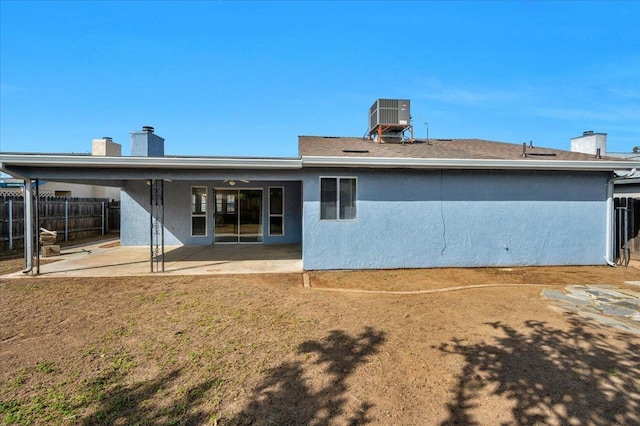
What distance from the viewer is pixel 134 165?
7.40 metres

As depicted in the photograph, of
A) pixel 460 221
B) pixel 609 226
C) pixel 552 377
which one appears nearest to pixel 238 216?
pixel 460 221

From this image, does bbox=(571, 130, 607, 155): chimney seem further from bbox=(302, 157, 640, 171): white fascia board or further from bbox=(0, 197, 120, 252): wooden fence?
bbox=(0, 197, 120, 252): wooden fence

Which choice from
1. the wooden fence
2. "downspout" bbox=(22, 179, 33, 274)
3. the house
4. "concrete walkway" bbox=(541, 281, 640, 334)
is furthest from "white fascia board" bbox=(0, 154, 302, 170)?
"concrete walkway" bbox=(541, 281, 640, 334)

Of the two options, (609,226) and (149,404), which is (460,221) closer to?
(609,226)

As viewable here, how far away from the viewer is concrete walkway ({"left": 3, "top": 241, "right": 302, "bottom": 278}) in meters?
8.02

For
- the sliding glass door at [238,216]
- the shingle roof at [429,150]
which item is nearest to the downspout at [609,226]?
the shingle roof at [429,150]

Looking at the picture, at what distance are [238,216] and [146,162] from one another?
571cm

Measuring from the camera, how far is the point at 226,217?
1285cm

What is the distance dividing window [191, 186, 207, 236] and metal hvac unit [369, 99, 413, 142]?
7.22m

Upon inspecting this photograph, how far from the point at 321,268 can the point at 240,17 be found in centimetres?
864

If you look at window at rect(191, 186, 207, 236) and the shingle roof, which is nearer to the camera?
the shingle roof

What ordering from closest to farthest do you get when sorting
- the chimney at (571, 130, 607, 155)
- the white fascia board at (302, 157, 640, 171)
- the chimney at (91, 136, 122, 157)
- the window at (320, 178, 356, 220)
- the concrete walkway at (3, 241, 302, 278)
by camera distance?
the white fascia board at (302, 157, 640, 171)
the concrete walkway at (3, 241, 302, 278)
the window at (320, 178, 356, 220)
the chimney at (571, 130, 607, 155)
the chimney at (91, 136, 122, 157)

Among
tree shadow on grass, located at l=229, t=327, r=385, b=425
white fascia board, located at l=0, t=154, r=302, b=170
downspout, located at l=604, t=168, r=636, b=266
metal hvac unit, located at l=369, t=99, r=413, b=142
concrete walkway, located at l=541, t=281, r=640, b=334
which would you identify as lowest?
tree shadow on grass, located at l=229, t=327, r=385, b=425

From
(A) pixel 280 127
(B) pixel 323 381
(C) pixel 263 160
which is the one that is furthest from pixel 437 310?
(A) pixel 280 127
